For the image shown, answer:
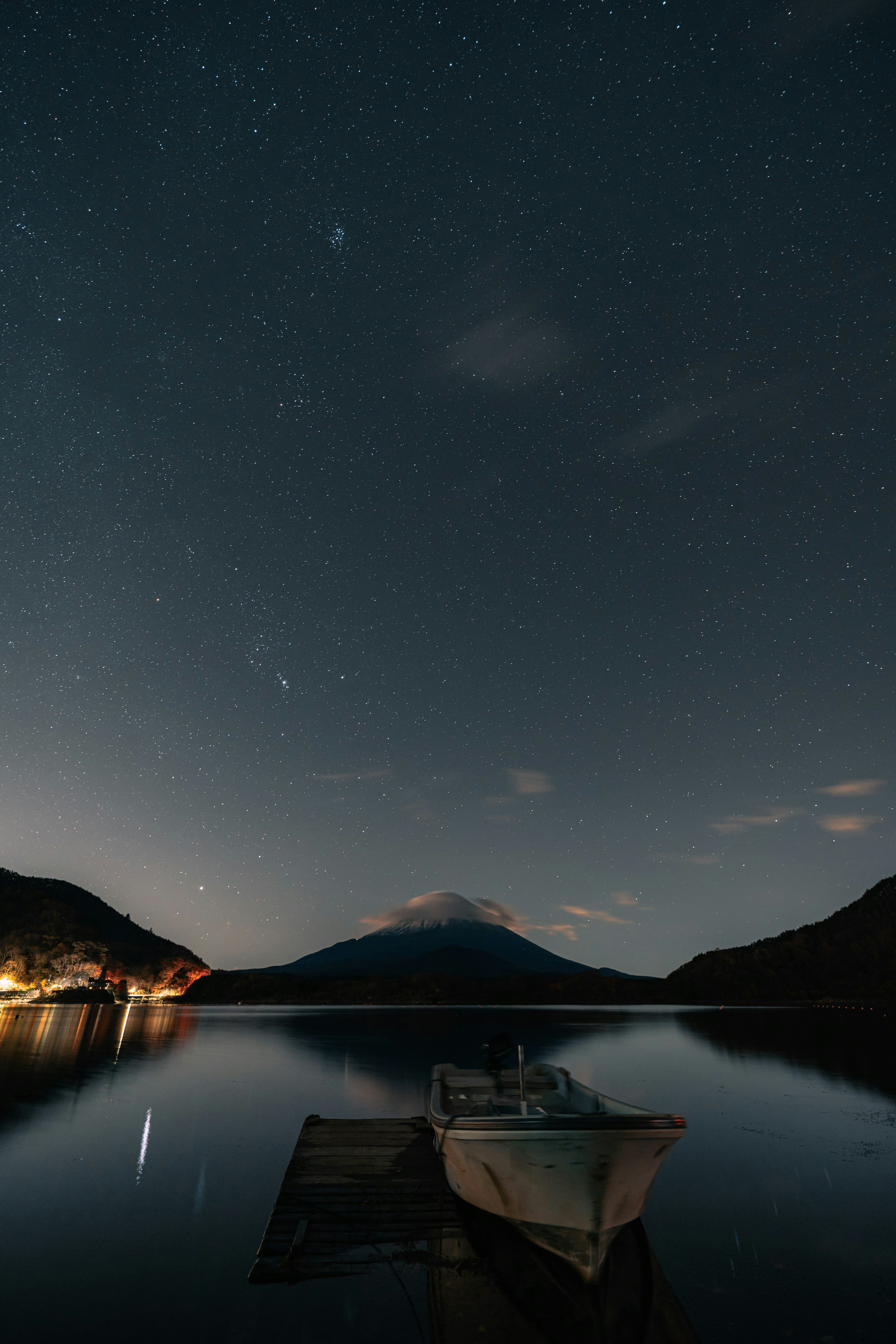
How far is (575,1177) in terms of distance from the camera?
34.8 feet

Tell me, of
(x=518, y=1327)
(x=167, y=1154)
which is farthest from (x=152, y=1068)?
(x=518, y=1327)

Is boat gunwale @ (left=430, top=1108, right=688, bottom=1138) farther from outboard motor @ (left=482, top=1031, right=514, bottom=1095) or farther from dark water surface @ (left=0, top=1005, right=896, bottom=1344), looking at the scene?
outboard motor @ (left=482, top=1031, right=514, bottom=1095)

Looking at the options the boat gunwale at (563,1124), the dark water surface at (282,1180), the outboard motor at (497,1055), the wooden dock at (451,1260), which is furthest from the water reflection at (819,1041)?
the boat gunwale at (563,1124)

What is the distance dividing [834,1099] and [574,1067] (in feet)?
69.4

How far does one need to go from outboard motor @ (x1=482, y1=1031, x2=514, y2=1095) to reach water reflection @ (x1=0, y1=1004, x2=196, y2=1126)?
66.7ft

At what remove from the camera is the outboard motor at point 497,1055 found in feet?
63.8

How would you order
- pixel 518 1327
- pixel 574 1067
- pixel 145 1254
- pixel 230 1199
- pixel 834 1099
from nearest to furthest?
pixel 518 1327 < pixel 145 1254 < pixel 230 1199 < pixel 834 1099 < pixel 574 1067

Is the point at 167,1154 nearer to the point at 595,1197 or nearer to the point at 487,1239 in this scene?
the point at 487,1239

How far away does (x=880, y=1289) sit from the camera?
1290cm

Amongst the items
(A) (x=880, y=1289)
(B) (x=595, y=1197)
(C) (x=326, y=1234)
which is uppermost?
(B) (x=595, y=1197)

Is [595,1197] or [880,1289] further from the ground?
[595,1197]

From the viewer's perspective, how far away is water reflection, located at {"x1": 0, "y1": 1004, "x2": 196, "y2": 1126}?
116ft

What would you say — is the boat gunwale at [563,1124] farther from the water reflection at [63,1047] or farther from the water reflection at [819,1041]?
the water reflection at [819,1041]

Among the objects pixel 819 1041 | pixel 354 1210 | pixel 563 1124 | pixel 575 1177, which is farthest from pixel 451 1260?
pixel 819 1041
